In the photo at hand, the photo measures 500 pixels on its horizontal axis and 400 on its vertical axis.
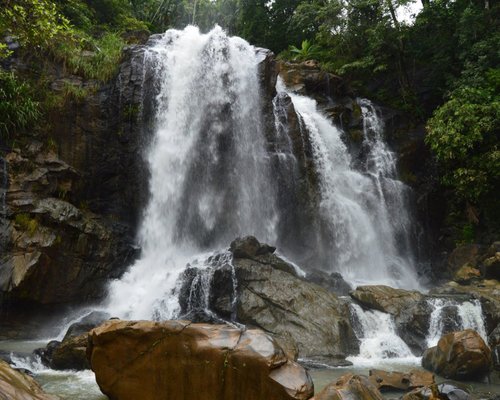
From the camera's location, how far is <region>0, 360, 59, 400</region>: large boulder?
383cm

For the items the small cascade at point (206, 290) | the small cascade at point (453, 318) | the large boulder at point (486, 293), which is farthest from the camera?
the small cascade at point (206, 290)

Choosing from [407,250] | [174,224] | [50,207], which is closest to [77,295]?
[50,207]

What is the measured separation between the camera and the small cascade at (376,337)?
11352 mm

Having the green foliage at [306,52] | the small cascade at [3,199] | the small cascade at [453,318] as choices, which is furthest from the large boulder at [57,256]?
the green foliage at [306,52]

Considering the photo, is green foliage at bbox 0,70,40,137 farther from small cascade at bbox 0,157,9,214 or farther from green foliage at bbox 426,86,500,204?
green foliage at bbox 426,86,500,204

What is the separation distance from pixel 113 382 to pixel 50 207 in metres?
9.22

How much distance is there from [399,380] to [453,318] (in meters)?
4.34

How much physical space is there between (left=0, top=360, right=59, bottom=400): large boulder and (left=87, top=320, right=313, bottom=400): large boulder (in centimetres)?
171

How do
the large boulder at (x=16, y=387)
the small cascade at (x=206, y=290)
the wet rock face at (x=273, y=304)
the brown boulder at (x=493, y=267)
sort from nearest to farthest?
the large boulder at (x=16, y=387), the wet rock face at (x=273, y=304), the small cascade at (x=206, y=290), the brown boulder at (x=493, y=267)

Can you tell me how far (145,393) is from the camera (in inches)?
237

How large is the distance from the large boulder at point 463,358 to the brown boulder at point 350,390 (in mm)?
4386

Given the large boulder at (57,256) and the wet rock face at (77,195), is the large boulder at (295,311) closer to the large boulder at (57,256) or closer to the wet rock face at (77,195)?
the large boulder at (57,256)

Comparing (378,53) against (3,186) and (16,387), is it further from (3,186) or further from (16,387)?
(16,387)

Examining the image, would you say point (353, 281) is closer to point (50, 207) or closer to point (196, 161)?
point (196, 161)
